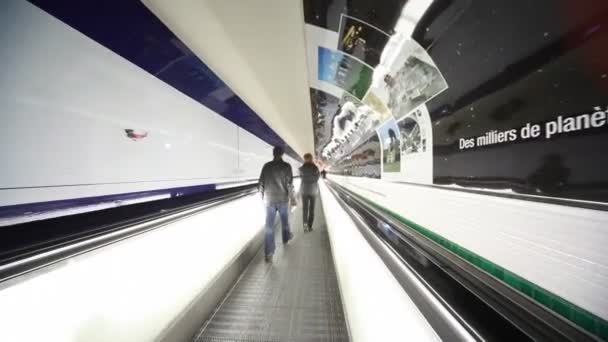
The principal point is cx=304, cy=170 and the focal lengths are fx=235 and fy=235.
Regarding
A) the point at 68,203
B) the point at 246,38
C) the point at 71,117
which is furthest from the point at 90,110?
the point at 246,38

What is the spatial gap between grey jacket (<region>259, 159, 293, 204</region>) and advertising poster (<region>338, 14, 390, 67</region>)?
205cm

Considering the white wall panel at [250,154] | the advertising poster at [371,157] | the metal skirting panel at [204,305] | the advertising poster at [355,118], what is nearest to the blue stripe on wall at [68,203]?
the metal skirting panel at [204,305]

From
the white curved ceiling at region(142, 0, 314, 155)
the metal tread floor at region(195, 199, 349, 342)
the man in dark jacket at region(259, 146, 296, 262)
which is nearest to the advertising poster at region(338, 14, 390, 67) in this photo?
the white curved ceiling at region(142, 0, 314, 155)

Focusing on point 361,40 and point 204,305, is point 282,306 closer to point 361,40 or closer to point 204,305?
point 204,305

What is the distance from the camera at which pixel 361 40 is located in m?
2.57

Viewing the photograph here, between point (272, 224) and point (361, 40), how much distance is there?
9.61 ft

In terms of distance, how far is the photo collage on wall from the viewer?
233 centimetres

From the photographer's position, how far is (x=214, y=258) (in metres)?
2.69

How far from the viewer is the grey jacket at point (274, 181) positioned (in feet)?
13.3

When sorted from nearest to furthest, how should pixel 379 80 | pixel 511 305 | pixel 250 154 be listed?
pixel 511 305, pixel 379 80, pixel 250 154

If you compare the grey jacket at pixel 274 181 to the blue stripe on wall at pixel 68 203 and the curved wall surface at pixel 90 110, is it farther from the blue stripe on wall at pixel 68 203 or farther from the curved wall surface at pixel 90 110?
the blue stripe on wall at pixel 68 203

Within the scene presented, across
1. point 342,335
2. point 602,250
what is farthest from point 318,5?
point 342,335

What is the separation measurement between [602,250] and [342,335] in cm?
194

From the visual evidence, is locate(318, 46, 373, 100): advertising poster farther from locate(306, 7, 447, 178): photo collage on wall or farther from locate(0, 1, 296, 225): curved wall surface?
locate(0, 1, 296, 225): curved wall surface
